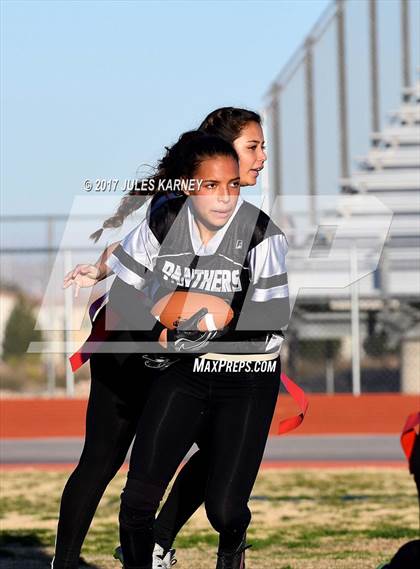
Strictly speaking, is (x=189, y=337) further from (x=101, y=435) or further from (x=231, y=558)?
(x=231, y=558)

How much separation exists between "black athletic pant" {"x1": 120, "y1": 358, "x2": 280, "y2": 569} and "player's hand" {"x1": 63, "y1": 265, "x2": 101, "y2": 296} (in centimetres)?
Answer: 45

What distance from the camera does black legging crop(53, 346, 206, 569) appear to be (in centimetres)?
470

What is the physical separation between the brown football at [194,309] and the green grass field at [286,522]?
5.87 ft

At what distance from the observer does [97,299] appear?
4914 mm

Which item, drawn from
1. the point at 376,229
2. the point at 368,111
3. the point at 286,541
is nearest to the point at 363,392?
the point at 376,229

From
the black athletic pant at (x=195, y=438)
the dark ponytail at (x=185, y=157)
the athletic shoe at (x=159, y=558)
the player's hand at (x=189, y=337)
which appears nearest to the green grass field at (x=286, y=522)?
the athletic shoe at (x=159, y=558)

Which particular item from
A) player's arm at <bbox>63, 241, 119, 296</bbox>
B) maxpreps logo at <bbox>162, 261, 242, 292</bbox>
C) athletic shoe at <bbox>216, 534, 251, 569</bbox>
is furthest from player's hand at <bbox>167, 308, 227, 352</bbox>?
athletic shoe at <bbox>216, 534, 251, 569</bbox>

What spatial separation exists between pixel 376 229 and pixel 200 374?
1303cm

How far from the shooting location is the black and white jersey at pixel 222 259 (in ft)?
14.5

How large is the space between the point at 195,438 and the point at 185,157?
101cm

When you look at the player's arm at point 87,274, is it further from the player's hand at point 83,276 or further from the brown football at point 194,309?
the brown football at point 194,309

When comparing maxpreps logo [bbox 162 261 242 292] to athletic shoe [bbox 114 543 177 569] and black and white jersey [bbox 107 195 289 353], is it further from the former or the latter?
athletic shoe [bbox 114 543 177 569]

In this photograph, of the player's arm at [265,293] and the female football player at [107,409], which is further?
the female football player at [107,409]

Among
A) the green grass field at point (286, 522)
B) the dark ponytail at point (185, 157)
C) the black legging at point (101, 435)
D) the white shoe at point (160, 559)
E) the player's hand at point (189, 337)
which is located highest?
the dark ponytail at point (185, 157)
